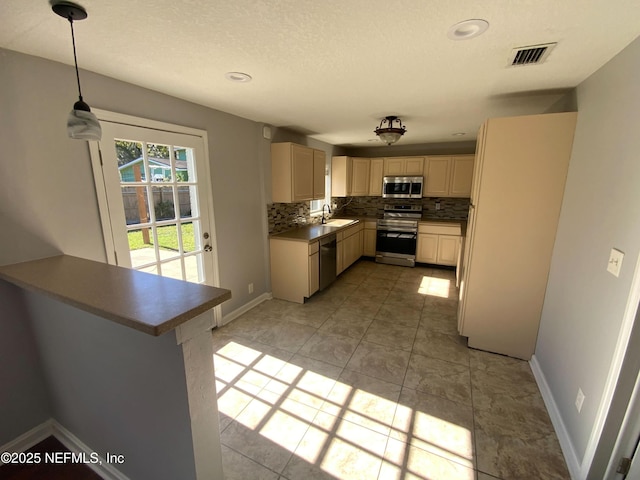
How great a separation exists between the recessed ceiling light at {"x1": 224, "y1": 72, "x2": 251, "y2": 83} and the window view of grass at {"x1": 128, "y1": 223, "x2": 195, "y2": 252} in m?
1.31

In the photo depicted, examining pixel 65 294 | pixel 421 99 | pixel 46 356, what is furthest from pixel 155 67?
pixel 421 99

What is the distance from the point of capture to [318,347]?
264 centimetres

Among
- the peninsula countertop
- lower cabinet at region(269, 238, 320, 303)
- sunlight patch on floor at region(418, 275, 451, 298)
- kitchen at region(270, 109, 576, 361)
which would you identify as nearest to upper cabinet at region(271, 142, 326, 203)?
kitchen at region(270, 109, 576, 361)

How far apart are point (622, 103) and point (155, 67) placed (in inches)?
105

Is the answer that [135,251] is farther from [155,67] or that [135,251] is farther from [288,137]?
[288,137]

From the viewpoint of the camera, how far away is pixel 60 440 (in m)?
1.70

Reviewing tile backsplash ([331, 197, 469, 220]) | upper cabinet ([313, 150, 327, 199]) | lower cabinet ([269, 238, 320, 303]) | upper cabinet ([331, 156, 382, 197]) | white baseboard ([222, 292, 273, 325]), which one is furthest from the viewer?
upper cabinet ([331, 156, 382, 197])

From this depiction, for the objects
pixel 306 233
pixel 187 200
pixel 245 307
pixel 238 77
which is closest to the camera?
pixel 238 77

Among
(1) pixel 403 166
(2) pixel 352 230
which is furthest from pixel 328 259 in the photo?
(1) pixel 403 166

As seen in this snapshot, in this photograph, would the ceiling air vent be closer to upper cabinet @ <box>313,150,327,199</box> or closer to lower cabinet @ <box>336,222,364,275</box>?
upper cabinet @ <box>313,150,327,199</box>

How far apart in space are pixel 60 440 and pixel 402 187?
5176 millimetres

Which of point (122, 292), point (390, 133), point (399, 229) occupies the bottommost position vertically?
point (399, 229)

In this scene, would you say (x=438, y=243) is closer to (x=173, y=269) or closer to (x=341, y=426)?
(x=341, y=426)

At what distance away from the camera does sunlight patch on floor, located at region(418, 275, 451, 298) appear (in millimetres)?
3928
